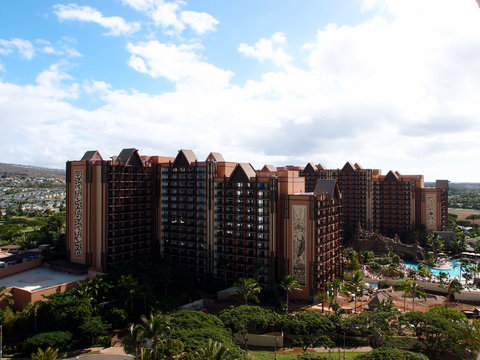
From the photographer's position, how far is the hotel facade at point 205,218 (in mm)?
73500

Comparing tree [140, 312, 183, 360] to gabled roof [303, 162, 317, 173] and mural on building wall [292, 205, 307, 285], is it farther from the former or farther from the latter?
gabled roof [303, 162, 317, 173]

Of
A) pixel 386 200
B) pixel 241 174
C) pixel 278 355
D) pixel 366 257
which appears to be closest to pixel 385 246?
pixel 366 257

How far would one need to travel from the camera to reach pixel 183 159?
3413 inches

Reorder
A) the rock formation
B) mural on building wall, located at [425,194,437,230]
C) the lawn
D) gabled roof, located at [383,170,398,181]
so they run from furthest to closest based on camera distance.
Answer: gabled roof, located at [383,170,398,181], mural on building wall, located at [425,194,437,230], the rock formation, the lawn

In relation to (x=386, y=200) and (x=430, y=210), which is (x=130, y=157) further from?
(x=430, y=210)

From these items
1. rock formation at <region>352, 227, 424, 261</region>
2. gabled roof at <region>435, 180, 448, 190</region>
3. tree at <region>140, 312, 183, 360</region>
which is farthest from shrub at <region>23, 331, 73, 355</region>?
gabled roof at <region>435, 180, 448, 190</region>

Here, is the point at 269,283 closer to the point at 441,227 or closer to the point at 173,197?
the point at 173,197

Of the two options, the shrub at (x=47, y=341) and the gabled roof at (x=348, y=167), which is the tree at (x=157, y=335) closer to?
the shrub at (x=47, y=341)

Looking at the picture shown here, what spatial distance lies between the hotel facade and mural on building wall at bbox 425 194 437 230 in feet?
196

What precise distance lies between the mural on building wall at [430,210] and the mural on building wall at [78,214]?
364ft

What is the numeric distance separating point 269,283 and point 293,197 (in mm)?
18331

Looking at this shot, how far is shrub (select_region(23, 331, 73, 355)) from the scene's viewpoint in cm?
5266

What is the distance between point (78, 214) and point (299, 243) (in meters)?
50.4

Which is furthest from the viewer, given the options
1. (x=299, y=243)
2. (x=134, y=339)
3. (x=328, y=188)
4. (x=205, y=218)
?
(x=205, y=218)
